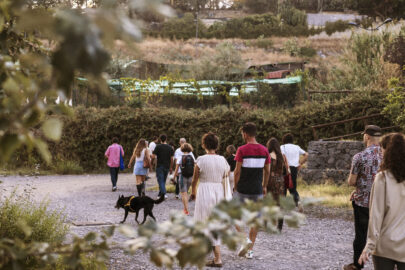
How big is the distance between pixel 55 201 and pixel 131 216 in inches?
132

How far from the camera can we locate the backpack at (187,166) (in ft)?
39.3

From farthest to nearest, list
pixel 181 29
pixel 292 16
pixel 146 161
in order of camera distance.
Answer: pixel 181 29
pixel 292 16
pixel 146 161

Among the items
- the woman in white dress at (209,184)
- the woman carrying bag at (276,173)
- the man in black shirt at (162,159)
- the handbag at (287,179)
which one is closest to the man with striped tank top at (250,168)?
the woman in white dress at (209,184)

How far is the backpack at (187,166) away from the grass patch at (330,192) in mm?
3059

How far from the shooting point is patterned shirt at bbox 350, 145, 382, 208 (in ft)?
19.3

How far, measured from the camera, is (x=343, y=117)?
2058 cm

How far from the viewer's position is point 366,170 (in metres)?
5.93

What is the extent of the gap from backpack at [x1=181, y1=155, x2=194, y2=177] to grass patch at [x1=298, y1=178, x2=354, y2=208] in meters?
3.06

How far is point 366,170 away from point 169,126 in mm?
18136

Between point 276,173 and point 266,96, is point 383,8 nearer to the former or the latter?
point 266,96

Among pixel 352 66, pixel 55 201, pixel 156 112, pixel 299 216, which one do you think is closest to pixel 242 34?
pixel 352 66

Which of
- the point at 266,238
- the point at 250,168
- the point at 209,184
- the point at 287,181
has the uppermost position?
the point at 250,168

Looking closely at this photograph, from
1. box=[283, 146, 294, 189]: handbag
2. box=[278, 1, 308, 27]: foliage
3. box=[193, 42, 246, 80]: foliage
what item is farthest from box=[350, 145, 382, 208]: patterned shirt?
box=[278, 1, 308, 27]: foliage

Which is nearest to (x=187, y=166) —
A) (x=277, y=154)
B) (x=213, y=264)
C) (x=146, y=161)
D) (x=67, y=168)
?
(x=146, y=161)
